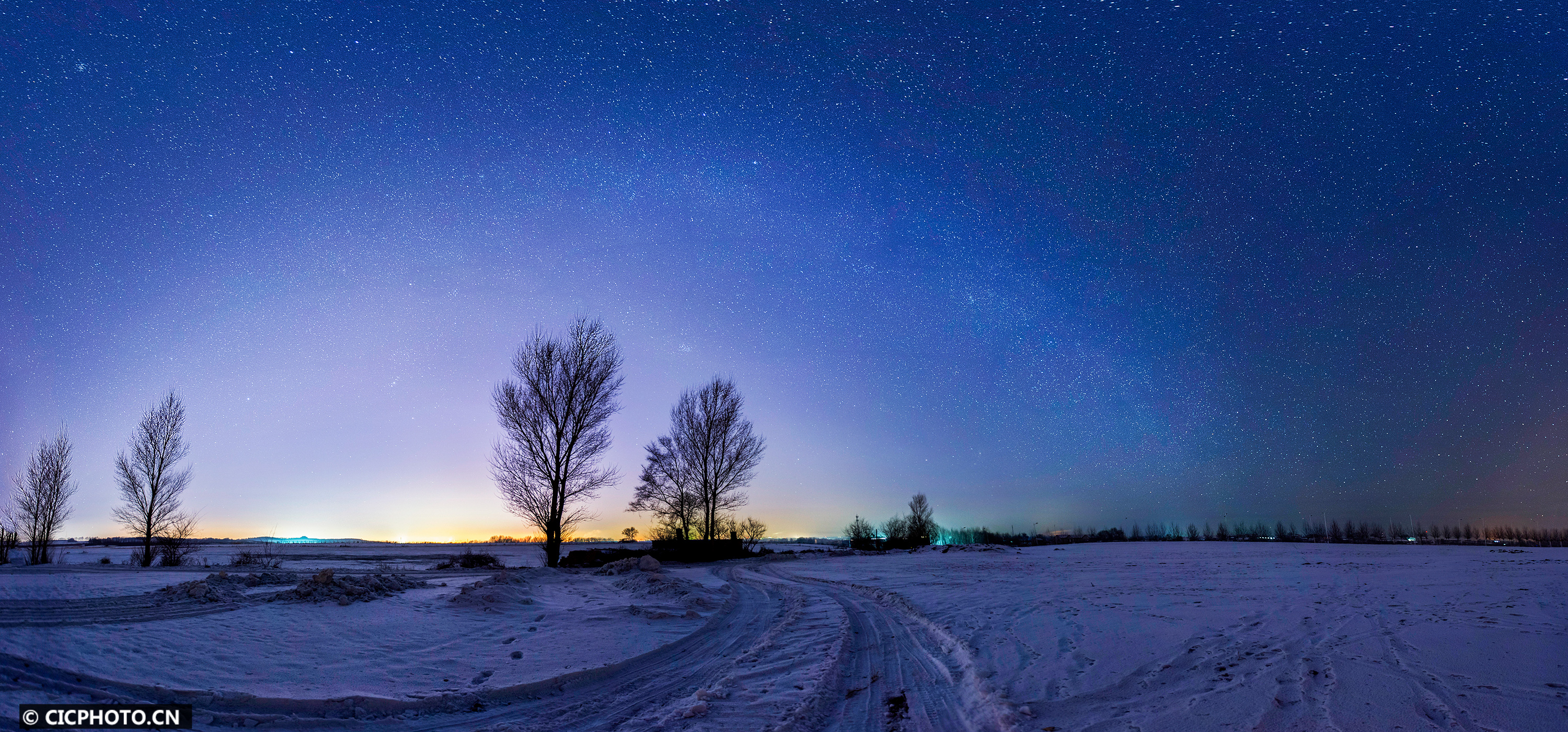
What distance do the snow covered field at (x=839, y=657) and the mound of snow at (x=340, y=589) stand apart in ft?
1.42

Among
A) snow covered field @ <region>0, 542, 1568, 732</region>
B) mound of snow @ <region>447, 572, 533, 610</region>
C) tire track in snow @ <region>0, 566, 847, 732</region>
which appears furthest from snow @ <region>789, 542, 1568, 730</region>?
mound of snow @ <region>447, 572, 533, 610</region>

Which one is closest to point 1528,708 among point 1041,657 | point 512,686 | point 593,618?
point 1041,657

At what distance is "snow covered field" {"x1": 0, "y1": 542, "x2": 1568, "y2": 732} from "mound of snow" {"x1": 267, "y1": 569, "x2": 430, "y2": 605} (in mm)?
433

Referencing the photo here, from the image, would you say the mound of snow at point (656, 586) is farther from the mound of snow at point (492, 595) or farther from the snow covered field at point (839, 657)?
the mound of snow at point (492, 595)

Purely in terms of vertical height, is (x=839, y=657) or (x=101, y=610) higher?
(x=101, y=610)

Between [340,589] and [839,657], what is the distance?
31.9ft

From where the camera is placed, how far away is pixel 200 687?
5465 mm

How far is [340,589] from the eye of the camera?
11.1 m

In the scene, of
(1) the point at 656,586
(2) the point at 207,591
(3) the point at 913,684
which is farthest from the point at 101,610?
(3) the point at 913,684

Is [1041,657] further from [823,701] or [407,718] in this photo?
[407,718]

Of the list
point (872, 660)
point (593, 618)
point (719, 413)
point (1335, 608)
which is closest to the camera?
point (872, 660)

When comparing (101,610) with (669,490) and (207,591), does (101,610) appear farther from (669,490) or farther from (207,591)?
(669,490)

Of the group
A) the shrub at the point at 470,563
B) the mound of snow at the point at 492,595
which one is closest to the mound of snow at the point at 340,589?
the mound of snow at the point at 492,595

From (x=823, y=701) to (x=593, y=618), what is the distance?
6071 mm
